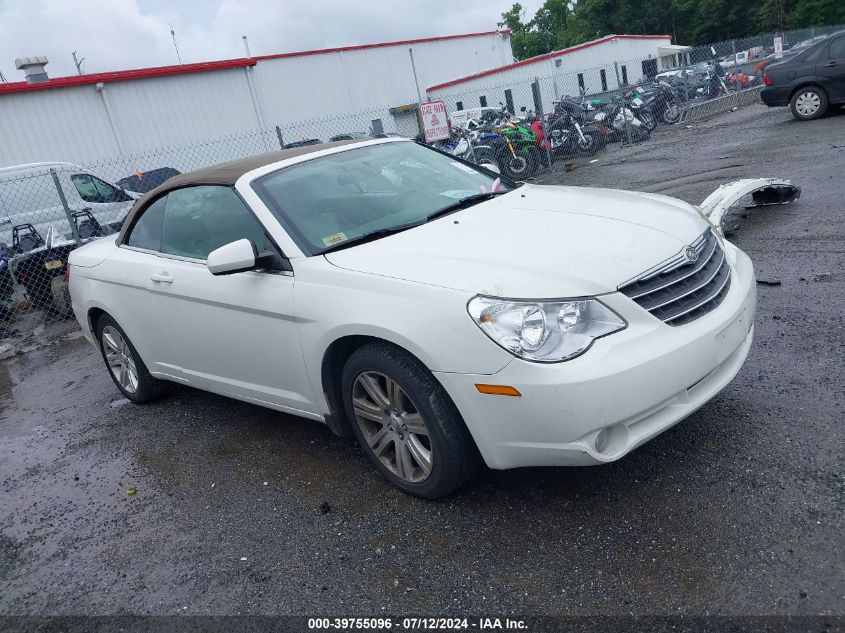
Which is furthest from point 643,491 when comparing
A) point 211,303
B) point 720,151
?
point 720,151

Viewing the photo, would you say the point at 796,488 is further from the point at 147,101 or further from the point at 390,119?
the point at 390,119

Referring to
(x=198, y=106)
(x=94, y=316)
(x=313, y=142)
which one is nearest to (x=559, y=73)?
(x=198, y=106)

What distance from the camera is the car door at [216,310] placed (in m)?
3.63

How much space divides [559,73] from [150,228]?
122 feet

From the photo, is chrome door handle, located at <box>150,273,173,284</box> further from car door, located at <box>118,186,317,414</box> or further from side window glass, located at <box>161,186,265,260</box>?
side window glass, located at <box>161,186,265,260</box>

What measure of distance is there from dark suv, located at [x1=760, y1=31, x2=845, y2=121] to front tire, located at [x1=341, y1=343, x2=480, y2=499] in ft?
44.8

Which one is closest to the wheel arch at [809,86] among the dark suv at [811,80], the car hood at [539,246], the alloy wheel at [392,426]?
the dark suv at [811,80]

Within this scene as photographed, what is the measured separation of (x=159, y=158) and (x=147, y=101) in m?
2.27

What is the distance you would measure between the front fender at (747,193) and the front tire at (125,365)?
4463 millimetres

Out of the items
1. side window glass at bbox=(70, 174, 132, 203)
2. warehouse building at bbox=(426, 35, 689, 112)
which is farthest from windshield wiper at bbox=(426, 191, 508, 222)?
warehouse building at bbox=(426, 35, 689, 112)

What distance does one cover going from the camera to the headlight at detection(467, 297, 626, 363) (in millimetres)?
2758

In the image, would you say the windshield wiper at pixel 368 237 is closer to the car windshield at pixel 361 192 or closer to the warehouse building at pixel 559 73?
the car windshield at pixel 361 192

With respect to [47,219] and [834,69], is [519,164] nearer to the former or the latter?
[834,69]

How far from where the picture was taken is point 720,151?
42.6ft
